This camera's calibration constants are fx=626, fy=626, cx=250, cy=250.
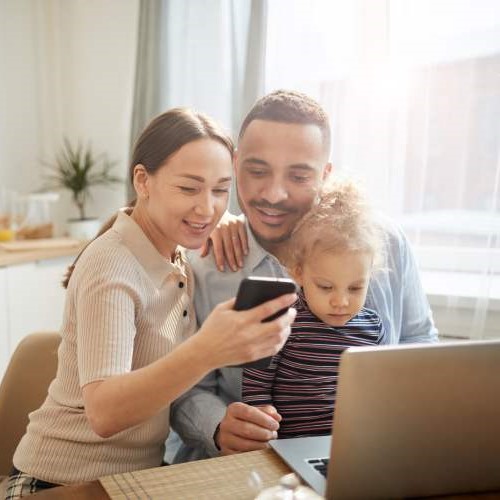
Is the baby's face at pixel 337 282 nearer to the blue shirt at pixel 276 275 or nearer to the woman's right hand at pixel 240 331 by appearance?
the blue shirt at pixel 276 275

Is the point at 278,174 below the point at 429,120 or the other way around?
below

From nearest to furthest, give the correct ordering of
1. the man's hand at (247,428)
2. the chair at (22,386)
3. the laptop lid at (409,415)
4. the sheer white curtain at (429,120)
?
the laptop lid at (409,415), the man's hand at (247,428), the chair at (22,386), the sheer white curtain at (429,120)

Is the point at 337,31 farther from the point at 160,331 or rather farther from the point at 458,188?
the point at 160,331

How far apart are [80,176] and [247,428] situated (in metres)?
2.32

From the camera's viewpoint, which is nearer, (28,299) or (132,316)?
(132,316)

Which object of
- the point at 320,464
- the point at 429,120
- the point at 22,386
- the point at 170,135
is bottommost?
the point at 22,386

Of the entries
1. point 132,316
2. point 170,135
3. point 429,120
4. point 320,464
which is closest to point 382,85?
point 429,120

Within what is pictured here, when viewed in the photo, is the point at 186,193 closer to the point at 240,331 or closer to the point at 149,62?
the point at 240,331

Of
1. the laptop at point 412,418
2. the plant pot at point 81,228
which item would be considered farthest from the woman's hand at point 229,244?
the plant pot at point 81,228

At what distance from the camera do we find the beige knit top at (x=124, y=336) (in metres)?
1.11

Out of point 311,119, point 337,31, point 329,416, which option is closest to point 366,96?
point 337,31

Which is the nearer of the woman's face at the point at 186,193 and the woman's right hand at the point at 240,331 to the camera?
the woman's right hand at the point at 240,331

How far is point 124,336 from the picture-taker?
3.54 feet

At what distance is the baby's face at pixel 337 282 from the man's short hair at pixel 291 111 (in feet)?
1.33
